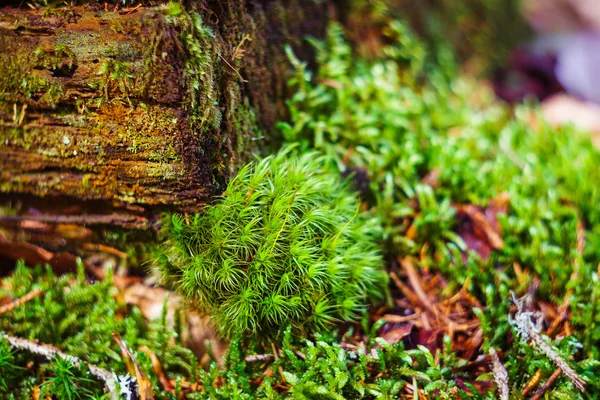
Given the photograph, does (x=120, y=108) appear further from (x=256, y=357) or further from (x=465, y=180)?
(x=465, y=180)

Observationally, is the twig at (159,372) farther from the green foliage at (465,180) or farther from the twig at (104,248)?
the green foliage at (465,180)

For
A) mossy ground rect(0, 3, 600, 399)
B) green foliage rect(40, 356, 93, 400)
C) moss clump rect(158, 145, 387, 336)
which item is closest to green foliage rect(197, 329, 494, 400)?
mossy ground rect(0, 3, 600, 399)

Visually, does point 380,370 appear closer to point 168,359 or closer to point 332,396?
point 332,396

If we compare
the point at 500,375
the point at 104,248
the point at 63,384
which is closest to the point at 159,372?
the point at 63,384

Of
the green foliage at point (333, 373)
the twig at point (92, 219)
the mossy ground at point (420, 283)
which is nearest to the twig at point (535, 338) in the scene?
the mossy ground at point (420, 283)

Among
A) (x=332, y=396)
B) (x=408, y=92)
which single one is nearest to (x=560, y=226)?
(x=408, y=92)

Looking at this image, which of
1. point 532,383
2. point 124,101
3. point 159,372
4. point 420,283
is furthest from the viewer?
point 420,283

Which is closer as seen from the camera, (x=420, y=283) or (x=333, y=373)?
(x=333, y=373)
